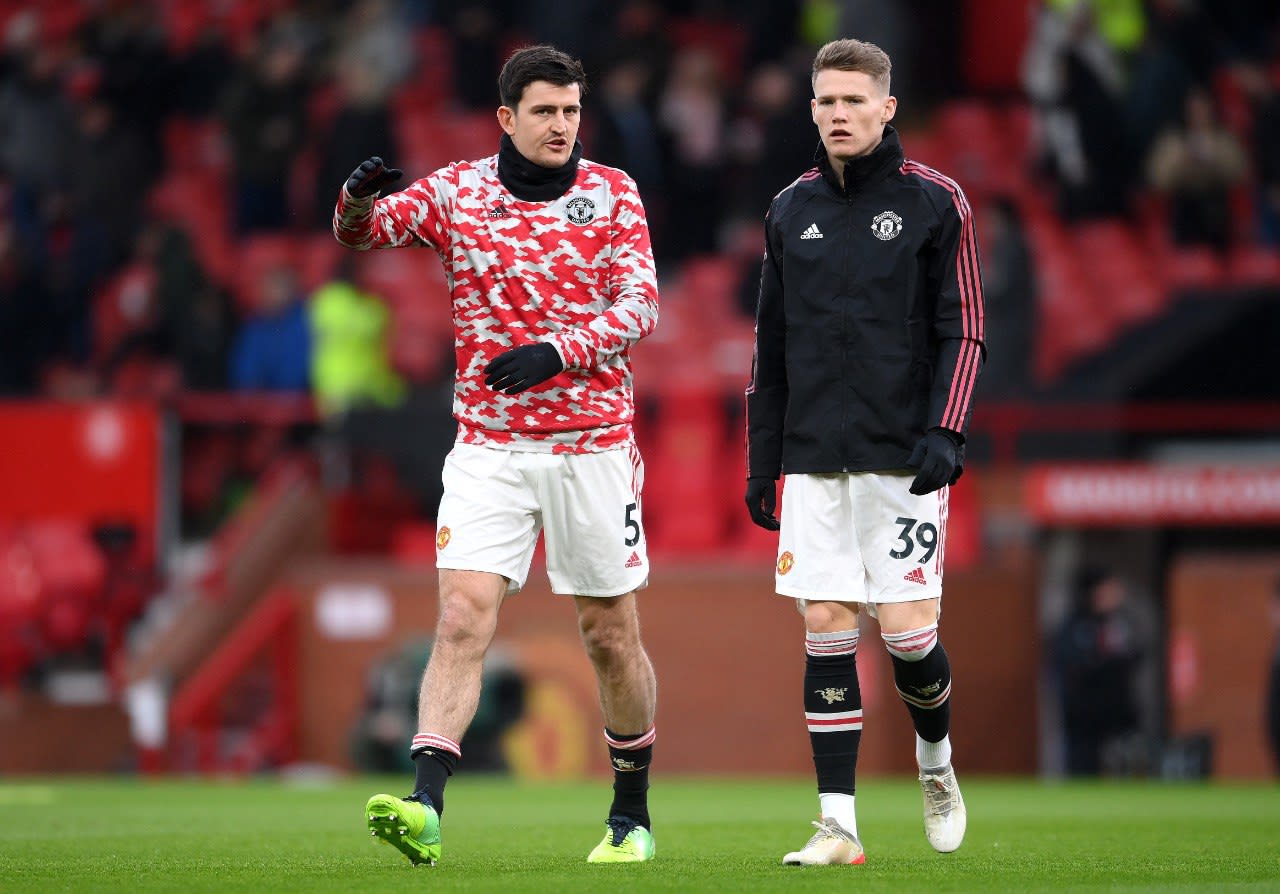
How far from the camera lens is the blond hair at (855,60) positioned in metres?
6.95

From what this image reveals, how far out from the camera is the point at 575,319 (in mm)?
6949

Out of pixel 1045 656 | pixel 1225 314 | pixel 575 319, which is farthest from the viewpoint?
pixel 1225 314

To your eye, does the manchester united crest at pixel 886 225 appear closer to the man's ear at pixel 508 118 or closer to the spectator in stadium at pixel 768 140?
Result: the man's ear at pixel 508 118

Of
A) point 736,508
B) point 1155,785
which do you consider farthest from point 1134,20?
point 1155,785

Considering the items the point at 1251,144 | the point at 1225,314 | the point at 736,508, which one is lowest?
the point at 736,508

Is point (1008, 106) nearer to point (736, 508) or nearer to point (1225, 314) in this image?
point (1225, 314)

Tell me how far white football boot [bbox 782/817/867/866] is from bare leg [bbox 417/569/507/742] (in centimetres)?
105

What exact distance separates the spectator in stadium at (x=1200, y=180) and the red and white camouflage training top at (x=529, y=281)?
12075 millimetres

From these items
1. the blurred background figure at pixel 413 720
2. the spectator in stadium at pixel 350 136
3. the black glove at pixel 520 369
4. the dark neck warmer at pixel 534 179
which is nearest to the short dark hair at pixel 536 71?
the dark neck warmer at pixel 534 179

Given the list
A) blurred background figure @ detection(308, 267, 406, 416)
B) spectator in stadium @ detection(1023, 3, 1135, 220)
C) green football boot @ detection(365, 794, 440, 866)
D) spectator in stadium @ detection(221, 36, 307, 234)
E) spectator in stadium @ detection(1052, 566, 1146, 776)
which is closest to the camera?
green football boot @ detection(365, 794, 440, 866)

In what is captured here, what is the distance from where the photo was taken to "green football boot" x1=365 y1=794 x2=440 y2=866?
6216 mm

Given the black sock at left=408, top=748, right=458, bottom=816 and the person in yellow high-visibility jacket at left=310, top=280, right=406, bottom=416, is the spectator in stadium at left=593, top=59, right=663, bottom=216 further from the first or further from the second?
the black sock at left=408, top=748, right=458, bottom=816

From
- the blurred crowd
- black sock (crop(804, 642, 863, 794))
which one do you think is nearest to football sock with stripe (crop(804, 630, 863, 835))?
black sock (crop(804, 642, 863, 794))

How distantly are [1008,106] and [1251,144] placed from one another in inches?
92.0
